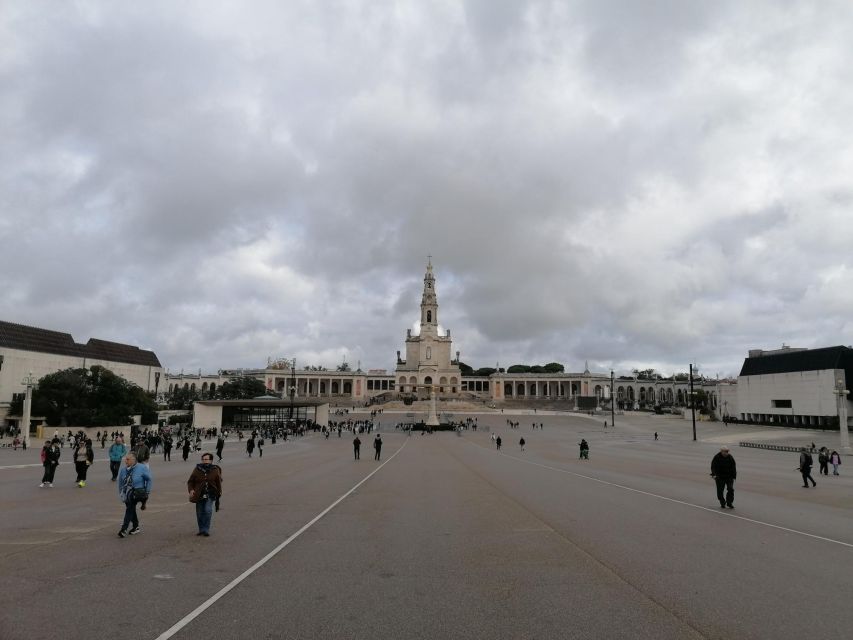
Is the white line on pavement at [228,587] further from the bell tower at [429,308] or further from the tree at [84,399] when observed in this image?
the bell tower at [429,308]

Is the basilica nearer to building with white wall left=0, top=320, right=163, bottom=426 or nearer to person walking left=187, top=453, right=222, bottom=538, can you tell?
building with white wall left=0, top=320, right=163, bottom=426

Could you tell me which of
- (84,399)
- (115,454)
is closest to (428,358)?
(84,399)

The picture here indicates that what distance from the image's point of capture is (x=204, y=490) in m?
9.69

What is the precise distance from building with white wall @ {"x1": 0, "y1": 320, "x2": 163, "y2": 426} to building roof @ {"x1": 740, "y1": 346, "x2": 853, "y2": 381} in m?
103

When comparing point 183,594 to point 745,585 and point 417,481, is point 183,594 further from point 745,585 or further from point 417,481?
point 417,481

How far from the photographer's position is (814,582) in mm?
7160

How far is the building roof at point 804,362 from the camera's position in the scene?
7581 centimetres

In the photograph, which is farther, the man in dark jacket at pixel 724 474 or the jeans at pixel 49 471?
the jeans at pixel 49 471

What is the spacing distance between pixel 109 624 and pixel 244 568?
7.57 feet

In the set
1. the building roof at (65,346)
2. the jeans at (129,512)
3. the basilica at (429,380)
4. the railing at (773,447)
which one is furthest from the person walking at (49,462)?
the basilica at (429,380)

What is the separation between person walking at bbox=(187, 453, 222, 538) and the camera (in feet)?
31.7

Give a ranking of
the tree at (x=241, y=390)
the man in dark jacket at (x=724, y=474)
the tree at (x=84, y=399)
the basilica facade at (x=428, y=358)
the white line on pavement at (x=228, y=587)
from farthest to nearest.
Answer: the basilica facade at (x=428, y=358) → the tree at (x=241, y=390) → the tree at (x=84, y=399) → the man in dark jacket at (x=724, y=474) → the white line on pavement at (x=228, y=587)

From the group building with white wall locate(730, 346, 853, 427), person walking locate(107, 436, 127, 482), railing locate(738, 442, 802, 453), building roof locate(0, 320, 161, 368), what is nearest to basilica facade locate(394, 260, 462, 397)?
building roof locate(0, 320, 161, 368)

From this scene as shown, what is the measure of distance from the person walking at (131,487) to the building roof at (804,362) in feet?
287
